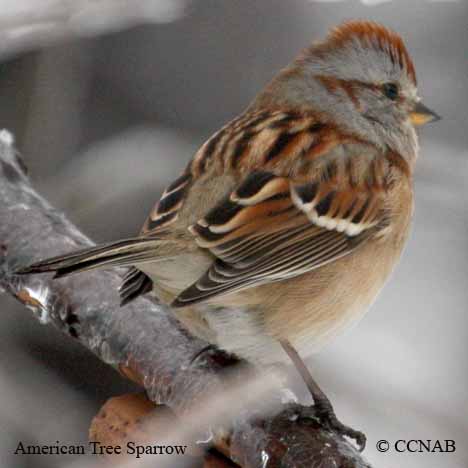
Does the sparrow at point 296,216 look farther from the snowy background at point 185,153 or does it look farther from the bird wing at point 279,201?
the snowy background at point 185,153

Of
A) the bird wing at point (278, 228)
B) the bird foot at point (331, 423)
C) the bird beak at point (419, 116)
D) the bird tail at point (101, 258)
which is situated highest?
the bird beak at point (419, 116)

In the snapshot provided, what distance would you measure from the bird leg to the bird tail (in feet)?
1.59

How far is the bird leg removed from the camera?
8.51 ft

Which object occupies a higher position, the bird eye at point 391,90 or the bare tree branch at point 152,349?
the bird eye at point 391,90

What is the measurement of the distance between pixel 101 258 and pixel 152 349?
441 millimetres

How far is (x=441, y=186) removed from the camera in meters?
4.05

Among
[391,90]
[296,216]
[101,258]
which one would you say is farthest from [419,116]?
[101,258]

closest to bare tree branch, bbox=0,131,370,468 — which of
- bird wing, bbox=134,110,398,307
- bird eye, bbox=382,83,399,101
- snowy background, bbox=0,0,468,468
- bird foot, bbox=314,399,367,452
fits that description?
bird foot, bbox=314,399,367,452

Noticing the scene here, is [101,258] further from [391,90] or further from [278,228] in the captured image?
[391,90]

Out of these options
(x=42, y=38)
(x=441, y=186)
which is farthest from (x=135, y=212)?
(x=441, y=186)

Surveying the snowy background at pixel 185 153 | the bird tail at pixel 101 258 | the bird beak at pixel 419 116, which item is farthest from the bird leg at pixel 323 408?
the bird beak at pixel 419 116

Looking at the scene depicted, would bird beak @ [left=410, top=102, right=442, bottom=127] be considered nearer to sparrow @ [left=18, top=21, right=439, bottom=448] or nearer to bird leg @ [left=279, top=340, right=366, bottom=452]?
sparrow @ [left=18, top=21, right=439, bottom=448]

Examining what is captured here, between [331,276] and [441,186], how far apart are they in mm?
1353

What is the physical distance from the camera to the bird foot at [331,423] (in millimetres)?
2580
